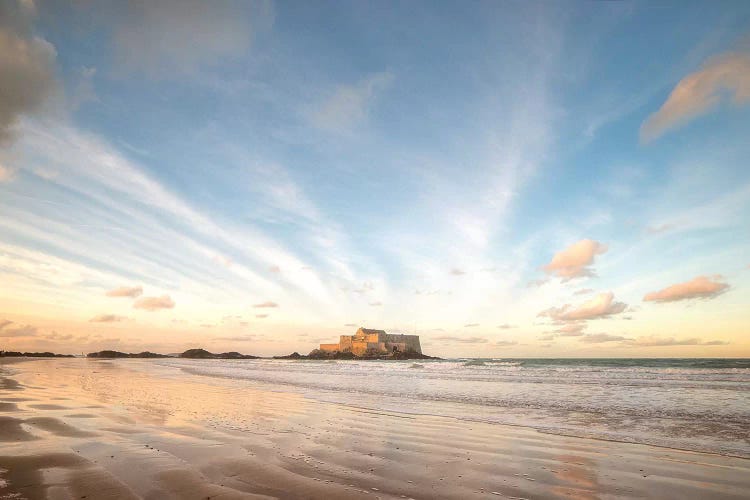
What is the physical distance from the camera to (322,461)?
717cm

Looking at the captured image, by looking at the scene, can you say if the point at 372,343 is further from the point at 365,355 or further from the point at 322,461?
the point at 322,461

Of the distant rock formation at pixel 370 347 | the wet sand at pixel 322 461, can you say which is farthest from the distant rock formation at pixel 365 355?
the wet sand at pixel 322 461

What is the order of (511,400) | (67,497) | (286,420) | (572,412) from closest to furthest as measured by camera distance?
Result: (67,497)
(286,420)
(572,412)
(511,400)

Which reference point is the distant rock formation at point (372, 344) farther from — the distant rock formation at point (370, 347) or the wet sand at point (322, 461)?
the wet sand at point (322, 461)

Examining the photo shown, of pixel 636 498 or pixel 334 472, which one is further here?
pixel 334 472

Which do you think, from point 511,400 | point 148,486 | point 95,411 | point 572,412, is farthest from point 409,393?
point 148,486

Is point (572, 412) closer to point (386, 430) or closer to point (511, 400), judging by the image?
point (511, 400)

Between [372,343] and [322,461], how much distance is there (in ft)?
485

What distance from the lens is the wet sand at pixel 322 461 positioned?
555 cm

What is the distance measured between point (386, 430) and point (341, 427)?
1262 millimetres

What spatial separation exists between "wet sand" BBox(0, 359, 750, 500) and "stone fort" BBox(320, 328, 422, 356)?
143 m

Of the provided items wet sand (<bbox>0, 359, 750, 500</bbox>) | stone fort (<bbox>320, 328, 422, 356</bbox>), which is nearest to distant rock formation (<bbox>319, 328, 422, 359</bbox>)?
stone fort (<bbox>320, 328, 422, 356</bbox>)

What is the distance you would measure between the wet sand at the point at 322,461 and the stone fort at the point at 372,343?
143 m

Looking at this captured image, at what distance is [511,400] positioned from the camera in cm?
1806
